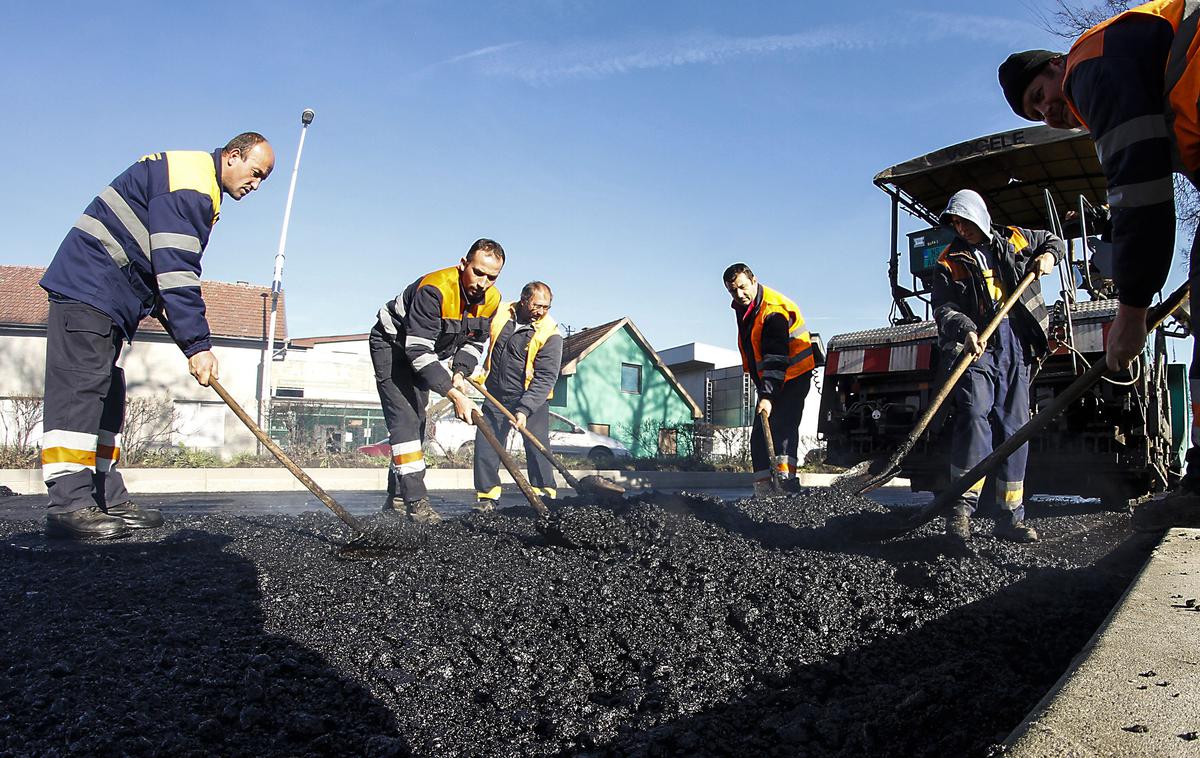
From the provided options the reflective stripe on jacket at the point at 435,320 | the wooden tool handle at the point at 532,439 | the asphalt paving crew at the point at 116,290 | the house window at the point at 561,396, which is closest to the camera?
the asphalt paving crew at the point at 116,290

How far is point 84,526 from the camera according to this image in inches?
127

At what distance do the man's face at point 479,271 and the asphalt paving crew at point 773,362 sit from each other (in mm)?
1880

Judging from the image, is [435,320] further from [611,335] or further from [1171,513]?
[611,335]

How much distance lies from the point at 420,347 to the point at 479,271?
580 mm

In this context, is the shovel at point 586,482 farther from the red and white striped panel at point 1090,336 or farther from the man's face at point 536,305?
the red and white striped panel at point 1090,336

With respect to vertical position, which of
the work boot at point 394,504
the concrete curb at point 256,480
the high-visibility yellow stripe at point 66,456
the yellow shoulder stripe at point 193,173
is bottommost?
the concrete curb at point 256,480

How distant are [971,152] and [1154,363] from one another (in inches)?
94.5

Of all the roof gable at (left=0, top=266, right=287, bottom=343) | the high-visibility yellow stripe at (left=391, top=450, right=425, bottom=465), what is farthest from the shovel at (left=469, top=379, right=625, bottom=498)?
the roof gable at (left=0, top=266, right=287, bottom=343)

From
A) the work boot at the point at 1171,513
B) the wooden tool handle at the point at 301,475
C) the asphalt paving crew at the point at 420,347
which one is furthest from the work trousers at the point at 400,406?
the work boot at the point at 1171,513

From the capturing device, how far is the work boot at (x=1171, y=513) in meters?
2.45

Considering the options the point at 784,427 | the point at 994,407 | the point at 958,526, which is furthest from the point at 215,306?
the point at 958,526

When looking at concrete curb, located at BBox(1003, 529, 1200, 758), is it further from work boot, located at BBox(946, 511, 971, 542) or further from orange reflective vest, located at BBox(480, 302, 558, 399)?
orange reflective vest, located at BBox(480, 302, 558, 399)

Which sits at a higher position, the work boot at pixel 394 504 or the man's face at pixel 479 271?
the man's face at pixel 479 271

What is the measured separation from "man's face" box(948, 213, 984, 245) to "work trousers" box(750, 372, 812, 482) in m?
1.78
